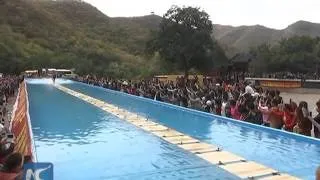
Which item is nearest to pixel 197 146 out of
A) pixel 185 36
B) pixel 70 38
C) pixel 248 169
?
pixel 248 169

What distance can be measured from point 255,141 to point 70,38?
4624 inches

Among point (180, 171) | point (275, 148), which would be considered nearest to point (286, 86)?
point (275, 148)

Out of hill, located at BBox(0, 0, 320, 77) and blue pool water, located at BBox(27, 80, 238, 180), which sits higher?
hill, located at BBox(0, 0, 320, 77)

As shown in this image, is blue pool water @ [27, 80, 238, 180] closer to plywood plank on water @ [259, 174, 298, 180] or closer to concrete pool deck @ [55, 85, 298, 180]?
concrete pool deck @ [55, 85, 298, 180]

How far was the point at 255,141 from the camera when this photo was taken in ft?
42.2

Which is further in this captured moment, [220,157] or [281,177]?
[220,157]

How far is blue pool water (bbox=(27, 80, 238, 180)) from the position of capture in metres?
9.29

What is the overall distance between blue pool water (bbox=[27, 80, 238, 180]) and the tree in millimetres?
32306

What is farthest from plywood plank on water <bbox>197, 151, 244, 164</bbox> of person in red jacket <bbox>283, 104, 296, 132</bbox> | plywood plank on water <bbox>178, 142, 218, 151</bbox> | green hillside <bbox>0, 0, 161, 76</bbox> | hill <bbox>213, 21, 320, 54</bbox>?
hill <bbox>213, 21, 320, 54</bbox>

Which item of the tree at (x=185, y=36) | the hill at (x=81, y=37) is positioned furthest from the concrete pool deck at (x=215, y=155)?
the hill at (x=81, y=37)

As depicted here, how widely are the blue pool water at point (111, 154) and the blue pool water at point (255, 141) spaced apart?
4.61 feet

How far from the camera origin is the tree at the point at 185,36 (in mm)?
49281

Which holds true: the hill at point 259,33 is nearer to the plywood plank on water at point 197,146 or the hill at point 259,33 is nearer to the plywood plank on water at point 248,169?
the plywood plank on water at point 197,146

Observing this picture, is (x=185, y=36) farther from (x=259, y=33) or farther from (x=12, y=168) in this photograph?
(x=259, y=33)
